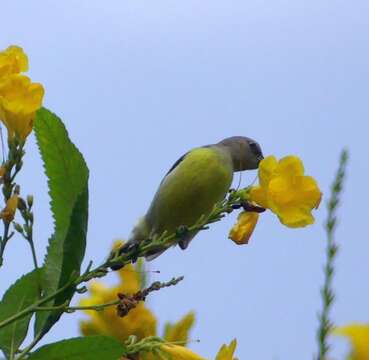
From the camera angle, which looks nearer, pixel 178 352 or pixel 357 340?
pixel 357 340

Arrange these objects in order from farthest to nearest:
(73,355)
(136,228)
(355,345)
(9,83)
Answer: (136,228), (9,83), (73,355), (355,345)

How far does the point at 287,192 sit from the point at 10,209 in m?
0.69

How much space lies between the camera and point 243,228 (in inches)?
83.8

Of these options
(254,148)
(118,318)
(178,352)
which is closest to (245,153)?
(254,148)

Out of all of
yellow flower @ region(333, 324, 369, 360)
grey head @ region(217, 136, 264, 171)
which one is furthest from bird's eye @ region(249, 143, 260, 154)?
yellow flower @ region(333, 324, 369, 360)

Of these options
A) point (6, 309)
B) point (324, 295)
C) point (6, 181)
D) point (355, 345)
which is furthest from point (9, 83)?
point (355, 345)

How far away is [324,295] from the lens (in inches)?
53.4

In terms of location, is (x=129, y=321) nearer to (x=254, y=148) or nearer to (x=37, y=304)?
(x=37, y=304)

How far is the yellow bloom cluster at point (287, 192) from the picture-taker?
2051mm

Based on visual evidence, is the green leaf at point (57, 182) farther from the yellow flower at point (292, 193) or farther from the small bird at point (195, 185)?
the small bird at point (195, 185)

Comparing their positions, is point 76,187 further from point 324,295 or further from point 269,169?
point 324,295

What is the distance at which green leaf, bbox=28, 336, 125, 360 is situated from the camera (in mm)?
1800

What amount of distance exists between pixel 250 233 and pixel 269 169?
18 cm

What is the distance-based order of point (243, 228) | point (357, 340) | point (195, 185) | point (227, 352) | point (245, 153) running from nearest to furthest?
point (357, 340) → point (227, 352) → point (243, 228) → point (195, 185) → point (245, 153)
